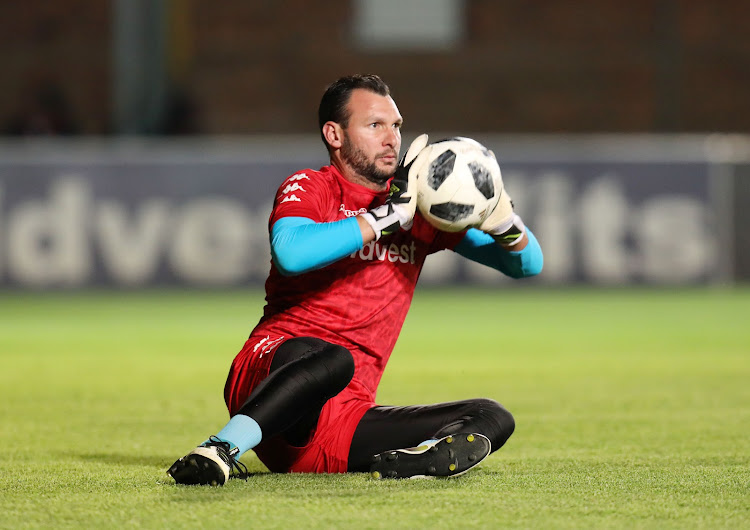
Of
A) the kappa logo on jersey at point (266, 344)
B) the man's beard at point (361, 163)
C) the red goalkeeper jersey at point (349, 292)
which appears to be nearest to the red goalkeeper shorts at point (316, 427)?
the kappa logo on jersey at point (266, 344)

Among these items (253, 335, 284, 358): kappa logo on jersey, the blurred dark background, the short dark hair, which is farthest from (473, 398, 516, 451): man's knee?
the blurred dark background

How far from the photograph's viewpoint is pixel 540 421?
6094 mm

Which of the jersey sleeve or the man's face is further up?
the man's face

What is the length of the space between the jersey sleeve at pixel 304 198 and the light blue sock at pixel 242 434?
2.25 feet

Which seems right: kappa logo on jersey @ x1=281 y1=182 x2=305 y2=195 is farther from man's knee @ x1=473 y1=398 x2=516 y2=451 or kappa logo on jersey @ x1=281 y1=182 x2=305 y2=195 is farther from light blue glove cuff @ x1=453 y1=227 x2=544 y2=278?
man's knee @ x1=473 y1=398 x2=516 y2=451

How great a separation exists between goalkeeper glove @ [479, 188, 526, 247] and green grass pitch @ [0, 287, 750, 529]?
0.85 m

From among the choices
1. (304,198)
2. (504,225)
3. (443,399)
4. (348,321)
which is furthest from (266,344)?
(443,399)

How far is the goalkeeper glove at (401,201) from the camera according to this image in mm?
4281

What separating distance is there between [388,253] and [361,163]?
35 cm

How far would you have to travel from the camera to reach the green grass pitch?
379 cm

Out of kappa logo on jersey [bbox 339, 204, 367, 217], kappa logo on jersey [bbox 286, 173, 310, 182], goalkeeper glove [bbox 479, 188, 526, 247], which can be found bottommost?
goalkeeper glove [bbox 479, 188, 526, 247]

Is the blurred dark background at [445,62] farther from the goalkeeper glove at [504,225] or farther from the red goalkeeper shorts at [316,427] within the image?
the red goalkeeper shorts at [316,427]

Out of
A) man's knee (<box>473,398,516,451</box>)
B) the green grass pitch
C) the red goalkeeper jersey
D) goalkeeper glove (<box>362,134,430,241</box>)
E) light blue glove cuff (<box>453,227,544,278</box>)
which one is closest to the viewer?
the green grass pitch

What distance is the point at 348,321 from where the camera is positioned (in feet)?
15.0
